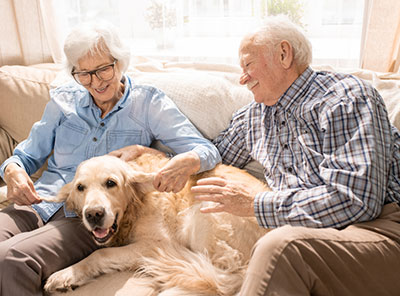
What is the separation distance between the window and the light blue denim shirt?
32.3 inches

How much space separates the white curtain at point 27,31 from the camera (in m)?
2.96

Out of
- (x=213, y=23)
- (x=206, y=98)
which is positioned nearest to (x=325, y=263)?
(x=206, y=98)

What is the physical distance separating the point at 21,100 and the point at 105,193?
44.3 inches

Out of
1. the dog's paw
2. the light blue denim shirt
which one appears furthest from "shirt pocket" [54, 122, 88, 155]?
the dog's paw

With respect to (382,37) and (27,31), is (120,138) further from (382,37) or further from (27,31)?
(27,31)

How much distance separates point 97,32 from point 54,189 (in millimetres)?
778

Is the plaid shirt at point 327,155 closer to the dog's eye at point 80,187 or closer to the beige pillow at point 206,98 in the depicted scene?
the beige pillow at point 206,98

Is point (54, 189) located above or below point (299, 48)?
below

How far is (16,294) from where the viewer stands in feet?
4.70

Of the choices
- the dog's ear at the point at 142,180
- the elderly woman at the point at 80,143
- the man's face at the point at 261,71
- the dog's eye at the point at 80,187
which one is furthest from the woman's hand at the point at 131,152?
the man's face at the point at 261,71

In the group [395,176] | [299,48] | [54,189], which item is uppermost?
[299,48]

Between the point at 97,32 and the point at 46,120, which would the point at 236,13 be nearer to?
the point at 97,32

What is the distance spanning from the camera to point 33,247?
1540mm

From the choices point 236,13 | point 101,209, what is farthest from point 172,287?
point 236,13
